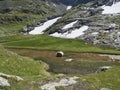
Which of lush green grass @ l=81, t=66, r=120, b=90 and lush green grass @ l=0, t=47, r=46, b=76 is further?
lush green grass @ l=0, t=47, r=46, b=76

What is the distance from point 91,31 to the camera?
198 meters

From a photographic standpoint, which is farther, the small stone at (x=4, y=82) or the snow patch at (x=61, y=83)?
the snow patch at (x=61, y=83)

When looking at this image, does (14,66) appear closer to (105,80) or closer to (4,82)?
(105,80)

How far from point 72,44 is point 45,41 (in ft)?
59.8

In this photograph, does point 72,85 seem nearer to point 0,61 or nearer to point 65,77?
point 65,77

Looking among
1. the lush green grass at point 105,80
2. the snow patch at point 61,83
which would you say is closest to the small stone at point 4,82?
the snow patch at point 61,83

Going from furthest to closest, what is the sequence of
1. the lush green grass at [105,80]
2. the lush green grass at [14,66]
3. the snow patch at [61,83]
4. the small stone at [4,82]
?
1. the lush green grass at [14,66]
2. the lush green grass at [105,80]
3. the snow patch at [61,83]
4. the small stone at [4,82]

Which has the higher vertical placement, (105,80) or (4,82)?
(4,82)

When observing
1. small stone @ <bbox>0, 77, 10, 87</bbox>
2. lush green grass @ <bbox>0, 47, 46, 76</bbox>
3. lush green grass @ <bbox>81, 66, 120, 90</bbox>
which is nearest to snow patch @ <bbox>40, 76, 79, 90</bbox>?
lush green grass @ <bbox>81, 66, 120, 90</bbox>

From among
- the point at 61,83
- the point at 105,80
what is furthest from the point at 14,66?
the point at 105,80

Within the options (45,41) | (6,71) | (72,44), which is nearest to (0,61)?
(6,71)

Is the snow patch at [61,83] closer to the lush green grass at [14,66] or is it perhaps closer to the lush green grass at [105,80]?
the lush green grass at [105,80]

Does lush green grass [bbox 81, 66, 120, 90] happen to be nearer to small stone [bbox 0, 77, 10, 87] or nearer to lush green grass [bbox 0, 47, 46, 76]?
small stone [bbox 0, 77, 10, 87]

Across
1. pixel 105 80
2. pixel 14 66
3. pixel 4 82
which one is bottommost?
pixel 14 66
